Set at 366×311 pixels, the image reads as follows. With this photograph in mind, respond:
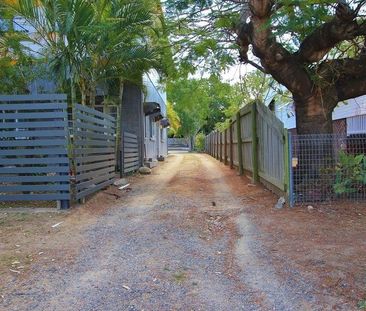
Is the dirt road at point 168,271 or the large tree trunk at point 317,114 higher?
the large tree trunk at point 317,114

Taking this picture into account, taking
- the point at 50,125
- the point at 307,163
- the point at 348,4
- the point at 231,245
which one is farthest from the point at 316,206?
the point at 50,125

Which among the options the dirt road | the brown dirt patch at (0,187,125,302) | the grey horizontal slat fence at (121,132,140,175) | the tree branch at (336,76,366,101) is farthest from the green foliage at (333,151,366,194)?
the grey horizontal slat fence at (121,132,140,175)

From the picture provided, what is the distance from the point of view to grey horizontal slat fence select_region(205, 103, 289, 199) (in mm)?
8102

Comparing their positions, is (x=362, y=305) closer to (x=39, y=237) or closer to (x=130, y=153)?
(x=39, y=237)

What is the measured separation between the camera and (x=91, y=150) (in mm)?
9039

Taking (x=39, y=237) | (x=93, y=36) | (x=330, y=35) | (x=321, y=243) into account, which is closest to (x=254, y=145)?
(x=330, y=35)

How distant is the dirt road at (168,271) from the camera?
12.3 feet

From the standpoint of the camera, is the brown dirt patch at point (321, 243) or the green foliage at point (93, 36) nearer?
the brown dirt patch at point (321, 243)

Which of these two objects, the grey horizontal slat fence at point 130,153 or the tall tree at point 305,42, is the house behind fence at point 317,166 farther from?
the grey horizontal slat fence at point 130,153

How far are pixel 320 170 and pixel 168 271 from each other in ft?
14.0

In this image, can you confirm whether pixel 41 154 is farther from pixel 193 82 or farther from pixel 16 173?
pixel 193 82

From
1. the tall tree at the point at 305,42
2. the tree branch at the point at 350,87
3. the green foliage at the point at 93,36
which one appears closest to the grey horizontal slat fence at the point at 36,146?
the green foliage at the point at 93,36

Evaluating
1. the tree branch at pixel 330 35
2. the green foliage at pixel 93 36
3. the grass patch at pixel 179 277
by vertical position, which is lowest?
the grass patch at pixel 179 277

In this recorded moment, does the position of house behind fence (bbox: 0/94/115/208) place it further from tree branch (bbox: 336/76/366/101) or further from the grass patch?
tree branch (bbox: 336/76/366/101)
